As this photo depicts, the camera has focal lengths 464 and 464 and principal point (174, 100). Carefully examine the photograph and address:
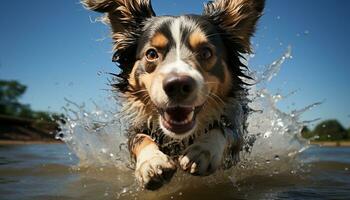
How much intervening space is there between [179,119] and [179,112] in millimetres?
70

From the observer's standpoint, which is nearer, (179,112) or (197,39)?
(179,112)

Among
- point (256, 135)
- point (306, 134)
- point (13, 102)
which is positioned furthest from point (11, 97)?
point (256, 135)

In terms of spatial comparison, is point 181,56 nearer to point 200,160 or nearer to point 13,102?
point 200,160

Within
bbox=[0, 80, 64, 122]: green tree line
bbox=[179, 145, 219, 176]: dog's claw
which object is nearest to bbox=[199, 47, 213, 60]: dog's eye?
bbox=[179, 145, 219, 176]: dog's claw

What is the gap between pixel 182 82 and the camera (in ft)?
13.2

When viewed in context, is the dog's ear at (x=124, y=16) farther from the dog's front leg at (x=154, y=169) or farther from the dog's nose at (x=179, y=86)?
the dog's front leg at (x=154, y=169)

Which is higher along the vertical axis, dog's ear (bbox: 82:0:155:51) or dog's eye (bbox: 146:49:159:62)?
dog's ear (bbox: 82:0:155:51)

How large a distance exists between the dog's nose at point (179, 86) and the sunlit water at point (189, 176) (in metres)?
1.08

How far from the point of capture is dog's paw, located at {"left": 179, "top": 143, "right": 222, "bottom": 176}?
13.1 feet

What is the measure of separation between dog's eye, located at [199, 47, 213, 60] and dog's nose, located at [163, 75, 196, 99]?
0.79 m

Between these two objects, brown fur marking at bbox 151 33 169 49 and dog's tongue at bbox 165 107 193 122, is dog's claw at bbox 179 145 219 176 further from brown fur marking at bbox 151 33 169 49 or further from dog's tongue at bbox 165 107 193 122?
brown fur marking at bbox 151 33 169 49

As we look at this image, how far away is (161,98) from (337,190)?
2252mm

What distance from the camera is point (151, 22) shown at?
17.6ft

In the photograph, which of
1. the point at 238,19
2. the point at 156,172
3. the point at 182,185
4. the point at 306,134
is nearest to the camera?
the point at 156,172
